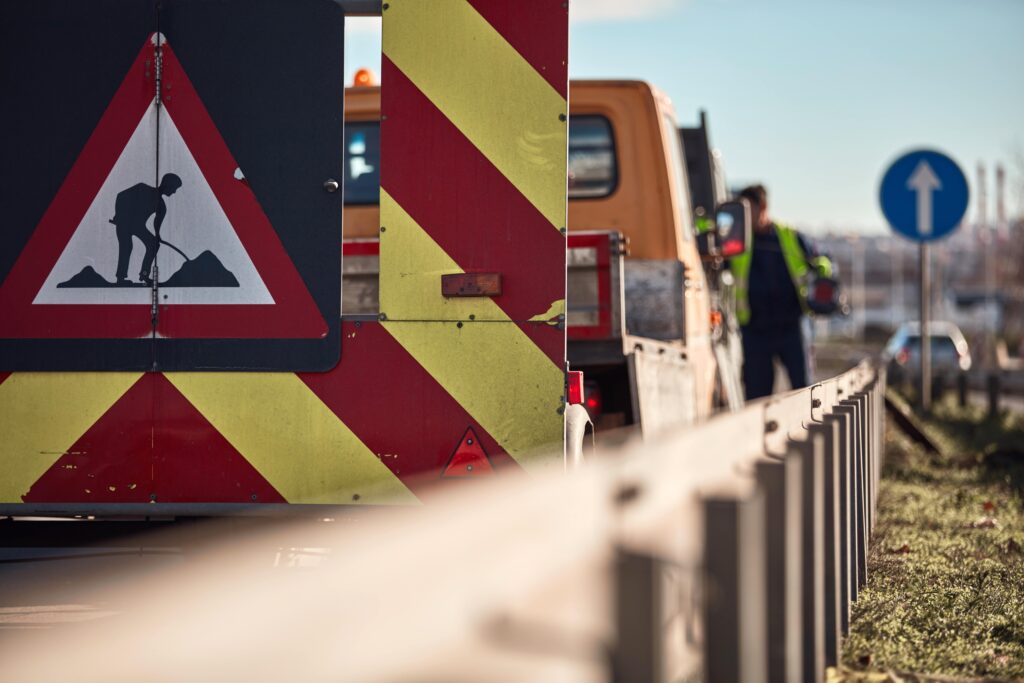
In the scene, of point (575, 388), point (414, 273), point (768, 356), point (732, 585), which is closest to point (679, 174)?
point (768, 356)

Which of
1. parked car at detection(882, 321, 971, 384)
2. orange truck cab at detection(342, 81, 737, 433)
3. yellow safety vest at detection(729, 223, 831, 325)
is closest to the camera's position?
orange truck cab at detection(342, 81, 737, 433)

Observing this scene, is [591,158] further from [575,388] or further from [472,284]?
[472,284]

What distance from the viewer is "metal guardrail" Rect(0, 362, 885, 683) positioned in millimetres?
1289

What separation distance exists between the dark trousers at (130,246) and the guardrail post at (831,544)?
2.09m

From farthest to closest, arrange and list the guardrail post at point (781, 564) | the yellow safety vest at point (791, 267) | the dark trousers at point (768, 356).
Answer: the yellow safety vest at point (791, 267) → the dark trousers at point (768, 356) → the guardrail post at point (781, 564)

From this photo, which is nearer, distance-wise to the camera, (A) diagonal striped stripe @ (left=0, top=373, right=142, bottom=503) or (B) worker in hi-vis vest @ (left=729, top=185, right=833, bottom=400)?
(A) diagonal striped stripe @ (left=0, top=373, right=142, bottom=503)

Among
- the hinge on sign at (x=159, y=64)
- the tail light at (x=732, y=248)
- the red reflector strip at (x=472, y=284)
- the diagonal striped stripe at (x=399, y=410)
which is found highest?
the hinge on sign at (x=159, y=64)

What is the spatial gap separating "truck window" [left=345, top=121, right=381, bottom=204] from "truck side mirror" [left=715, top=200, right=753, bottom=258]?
212cm

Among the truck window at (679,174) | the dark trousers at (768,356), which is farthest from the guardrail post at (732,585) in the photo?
the dark trousers at (768,356)

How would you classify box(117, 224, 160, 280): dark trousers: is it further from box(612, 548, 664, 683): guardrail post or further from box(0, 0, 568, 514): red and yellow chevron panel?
box(612, 548, 664, 683): guardrail post

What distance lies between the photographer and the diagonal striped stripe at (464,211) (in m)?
4.34

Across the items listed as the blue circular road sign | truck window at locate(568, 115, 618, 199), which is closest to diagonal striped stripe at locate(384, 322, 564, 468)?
truck window at locate(568, 115, 618, 199)

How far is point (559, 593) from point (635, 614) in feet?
0.57

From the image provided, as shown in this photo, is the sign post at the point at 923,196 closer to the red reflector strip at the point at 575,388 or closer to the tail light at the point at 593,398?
the tail light at the point at 593,398
